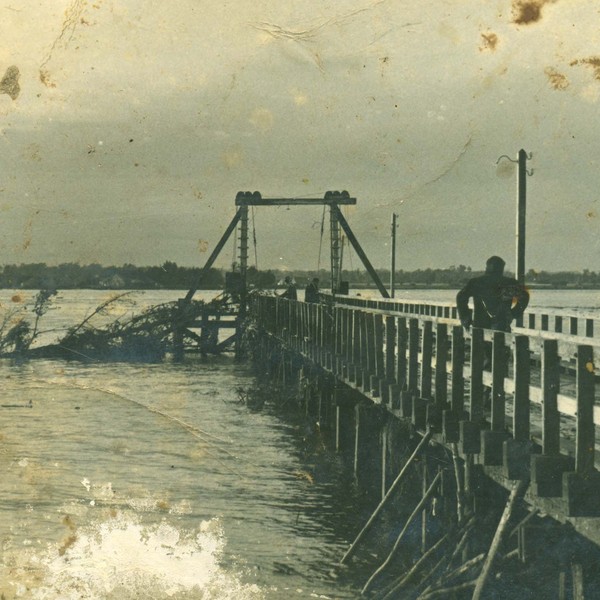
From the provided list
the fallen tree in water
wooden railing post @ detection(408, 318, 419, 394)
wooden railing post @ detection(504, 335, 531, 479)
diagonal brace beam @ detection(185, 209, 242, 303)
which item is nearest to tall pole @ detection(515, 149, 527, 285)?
wooden railing post @ detection(408, 318, 419, 394)

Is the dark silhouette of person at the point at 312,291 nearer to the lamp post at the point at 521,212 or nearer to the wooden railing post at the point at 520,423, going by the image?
the lamp post at the point at 521,212

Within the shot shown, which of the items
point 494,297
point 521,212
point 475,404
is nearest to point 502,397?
point 475,404

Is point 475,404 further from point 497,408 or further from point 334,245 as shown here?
point 334,245

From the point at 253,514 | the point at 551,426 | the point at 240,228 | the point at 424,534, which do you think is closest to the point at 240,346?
the point at 240,228

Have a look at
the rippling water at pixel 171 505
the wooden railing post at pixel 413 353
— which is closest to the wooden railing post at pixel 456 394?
the wooden railing post at pixel 413 353

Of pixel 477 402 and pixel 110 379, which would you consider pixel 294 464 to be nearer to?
pixel 477 402

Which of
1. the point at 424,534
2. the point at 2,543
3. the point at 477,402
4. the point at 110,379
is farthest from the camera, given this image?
the point at 110,379
